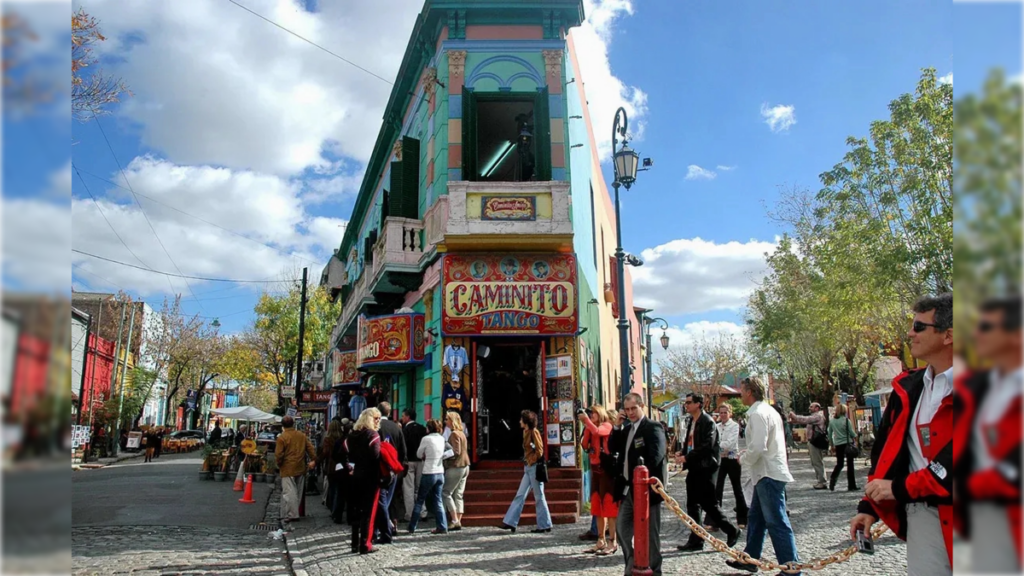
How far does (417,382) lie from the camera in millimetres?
15016

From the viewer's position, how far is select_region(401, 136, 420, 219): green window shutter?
15.4 metres

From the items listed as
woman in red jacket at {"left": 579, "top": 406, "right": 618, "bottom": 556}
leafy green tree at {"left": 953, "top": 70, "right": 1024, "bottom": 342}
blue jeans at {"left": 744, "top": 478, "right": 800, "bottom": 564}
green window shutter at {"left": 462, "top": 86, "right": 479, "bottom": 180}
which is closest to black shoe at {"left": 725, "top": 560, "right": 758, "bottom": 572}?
blue jeans at {"left": 744, "top": 478, "right": 800, "bottom": 564}

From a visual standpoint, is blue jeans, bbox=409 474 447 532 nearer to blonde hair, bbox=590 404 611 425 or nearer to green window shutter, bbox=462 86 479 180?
blonde hair, bbox=590 404 611 425

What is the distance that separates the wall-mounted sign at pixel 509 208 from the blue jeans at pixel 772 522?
7420 millimetres

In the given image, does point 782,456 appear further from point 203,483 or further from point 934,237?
point 203,483

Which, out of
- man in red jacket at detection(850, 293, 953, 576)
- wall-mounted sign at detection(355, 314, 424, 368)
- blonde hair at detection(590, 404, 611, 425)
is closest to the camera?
man in red jacket at detection(850, 293, 953, 576)

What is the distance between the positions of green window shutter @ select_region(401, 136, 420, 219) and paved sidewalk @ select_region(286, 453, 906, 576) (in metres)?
7.17

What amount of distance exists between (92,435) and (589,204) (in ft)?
86.4

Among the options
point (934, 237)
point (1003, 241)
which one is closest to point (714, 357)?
point (934, 237)

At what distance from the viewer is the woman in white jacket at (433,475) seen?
9.71 m

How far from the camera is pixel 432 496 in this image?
10008 millimetres

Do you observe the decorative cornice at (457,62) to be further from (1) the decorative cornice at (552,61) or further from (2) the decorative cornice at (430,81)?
(1) the decorative cornice at (552,61)

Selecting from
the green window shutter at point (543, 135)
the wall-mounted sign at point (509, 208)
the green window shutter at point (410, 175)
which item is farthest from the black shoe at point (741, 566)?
the green window shutter at point (410, 175)

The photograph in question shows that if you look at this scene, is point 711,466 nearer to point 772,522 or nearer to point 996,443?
point 772,522
